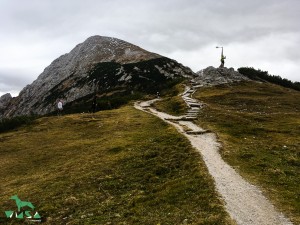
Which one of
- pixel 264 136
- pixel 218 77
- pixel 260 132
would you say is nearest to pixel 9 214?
pixel 264 136

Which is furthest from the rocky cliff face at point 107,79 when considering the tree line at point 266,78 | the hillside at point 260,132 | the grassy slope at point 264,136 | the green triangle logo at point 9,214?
A: the green triangle logo at point 9,214

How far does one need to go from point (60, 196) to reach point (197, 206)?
12390 millimetres

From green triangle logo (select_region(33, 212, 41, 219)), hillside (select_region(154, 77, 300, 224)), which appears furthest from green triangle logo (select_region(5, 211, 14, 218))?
hillside (select_region(154, 77, 300, 224))

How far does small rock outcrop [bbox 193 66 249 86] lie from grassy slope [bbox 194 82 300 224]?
13756 mm

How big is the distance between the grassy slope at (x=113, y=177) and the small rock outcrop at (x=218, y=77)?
162ft

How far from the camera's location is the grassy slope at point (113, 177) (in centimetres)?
2302

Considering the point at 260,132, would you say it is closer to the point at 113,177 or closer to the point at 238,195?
the point at 113,177

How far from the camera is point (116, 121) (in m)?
62.4

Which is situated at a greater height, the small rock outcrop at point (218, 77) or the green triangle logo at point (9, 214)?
the small rock outcrop at point (218, 77)

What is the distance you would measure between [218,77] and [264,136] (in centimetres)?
6247

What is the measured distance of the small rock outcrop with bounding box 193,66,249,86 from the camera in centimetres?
10247

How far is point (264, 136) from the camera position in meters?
44.4

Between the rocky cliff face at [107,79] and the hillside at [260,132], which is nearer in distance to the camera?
the hillside at [260,132]

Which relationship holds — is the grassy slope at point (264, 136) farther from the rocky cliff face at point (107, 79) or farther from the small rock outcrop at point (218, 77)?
the rocky cliff face at point (107, 79)
